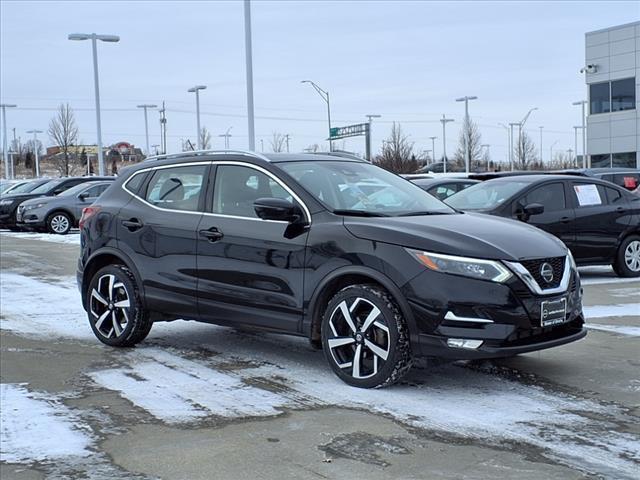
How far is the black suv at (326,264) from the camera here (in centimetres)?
522

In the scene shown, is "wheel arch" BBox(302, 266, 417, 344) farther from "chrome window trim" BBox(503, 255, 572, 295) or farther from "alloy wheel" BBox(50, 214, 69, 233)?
"alloy wheel" BBox(50, 214, 69, 233)

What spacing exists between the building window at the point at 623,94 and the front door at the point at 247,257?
41.6m

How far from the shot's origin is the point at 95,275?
738 cm

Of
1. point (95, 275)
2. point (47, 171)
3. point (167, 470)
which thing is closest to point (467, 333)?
point (167, 470)

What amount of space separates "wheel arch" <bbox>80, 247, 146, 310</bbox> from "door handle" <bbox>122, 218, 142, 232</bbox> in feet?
0.83

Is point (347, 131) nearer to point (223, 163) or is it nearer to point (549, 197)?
point (549, 197)

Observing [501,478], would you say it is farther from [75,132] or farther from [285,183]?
[75,132]

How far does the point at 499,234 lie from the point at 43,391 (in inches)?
137

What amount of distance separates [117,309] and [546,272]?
383cm

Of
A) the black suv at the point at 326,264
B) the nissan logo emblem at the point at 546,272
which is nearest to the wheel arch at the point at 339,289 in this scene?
the black suv at the point at 326,264

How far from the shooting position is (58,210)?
74.1 feet

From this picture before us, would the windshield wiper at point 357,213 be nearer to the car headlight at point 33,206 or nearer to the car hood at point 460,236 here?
the car hood at point 460,236

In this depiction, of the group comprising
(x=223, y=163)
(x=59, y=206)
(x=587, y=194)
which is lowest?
(x=59, y=206)

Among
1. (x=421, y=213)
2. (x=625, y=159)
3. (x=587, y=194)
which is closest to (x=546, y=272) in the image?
(x=421, y=213)
